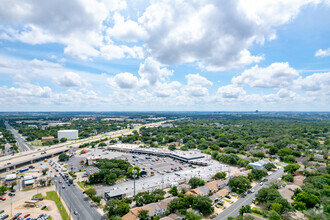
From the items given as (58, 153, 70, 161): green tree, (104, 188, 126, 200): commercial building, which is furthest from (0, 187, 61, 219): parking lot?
(58, 153, 70, 161): green tree

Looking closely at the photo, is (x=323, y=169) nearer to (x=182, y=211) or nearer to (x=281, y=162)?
(x=281, y=162)

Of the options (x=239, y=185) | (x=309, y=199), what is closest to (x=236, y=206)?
(x=239, y=185)

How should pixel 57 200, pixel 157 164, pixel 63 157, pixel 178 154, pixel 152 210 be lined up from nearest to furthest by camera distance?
pixel 152 210, pixel 57 200, pixel 157 164, pixel 63 157, pixel 178 154

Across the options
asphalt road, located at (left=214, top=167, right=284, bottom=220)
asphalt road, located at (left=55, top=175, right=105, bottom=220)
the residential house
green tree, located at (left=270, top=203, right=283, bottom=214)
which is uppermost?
green tree, located at (left=270, top=203, right=283, bottom=214)

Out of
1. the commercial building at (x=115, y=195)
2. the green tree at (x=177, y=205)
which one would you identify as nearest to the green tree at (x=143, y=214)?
the green tree at (x=177, y=205)

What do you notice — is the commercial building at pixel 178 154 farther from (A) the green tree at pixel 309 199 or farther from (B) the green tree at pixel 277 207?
(B) the green tree at pixel 277 207

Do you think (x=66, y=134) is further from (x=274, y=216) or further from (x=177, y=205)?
(x=274, y=216)

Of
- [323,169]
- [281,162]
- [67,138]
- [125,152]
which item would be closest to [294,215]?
[323,169]

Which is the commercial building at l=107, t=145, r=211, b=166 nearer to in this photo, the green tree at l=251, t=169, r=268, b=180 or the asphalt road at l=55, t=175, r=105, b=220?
the green tree at l=251, t=169, r=268, b=180
